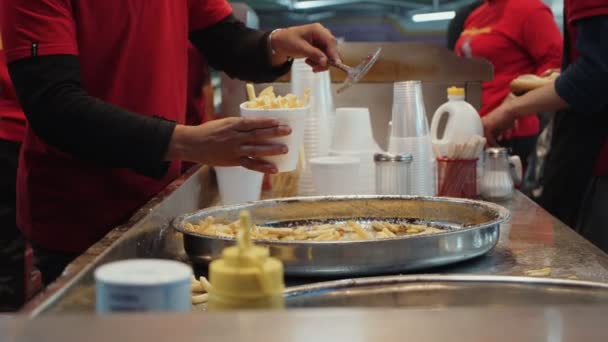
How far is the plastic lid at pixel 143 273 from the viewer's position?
0.72 m

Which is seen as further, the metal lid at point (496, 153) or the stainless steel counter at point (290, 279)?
the metal lid at point (496, 153)

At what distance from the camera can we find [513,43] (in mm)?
4062

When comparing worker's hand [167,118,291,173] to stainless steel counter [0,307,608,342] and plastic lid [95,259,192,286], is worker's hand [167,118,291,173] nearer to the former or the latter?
plastic lid [95,259,192,286]

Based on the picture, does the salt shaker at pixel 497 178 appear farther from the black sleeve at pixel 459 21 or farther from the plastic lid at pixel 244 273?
the black sleeve at pixel 459 21

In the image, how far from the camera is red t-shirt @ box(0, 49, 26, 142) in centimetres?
275

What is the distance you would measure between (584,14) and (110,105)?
151cm

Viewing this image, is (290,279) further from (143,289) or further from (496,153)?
(496,153)

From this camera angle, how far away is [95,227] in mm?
1971

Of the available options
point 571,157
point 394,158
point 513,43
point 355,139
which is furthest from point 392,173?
point 513,43

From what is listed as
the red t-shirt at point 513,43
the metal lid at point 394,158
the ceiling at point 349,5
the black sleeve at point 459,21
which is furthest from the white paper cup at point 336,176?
the ceiling at point 349,5

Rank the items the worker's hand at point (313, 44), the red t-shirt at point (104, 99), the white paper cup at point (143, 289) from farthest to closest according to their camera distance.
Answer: the worker's hand at point (313, 44) < the red t-shirt at point (104, 99) < the white paper cup at point (143, 289)

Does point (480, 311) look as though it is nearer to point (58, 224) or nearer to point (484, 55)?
point (58, 224)

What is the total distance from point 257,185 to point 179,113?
285 millimetres

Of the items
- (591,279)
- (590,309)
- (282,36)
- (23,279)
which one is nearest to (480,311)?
(590,309)
